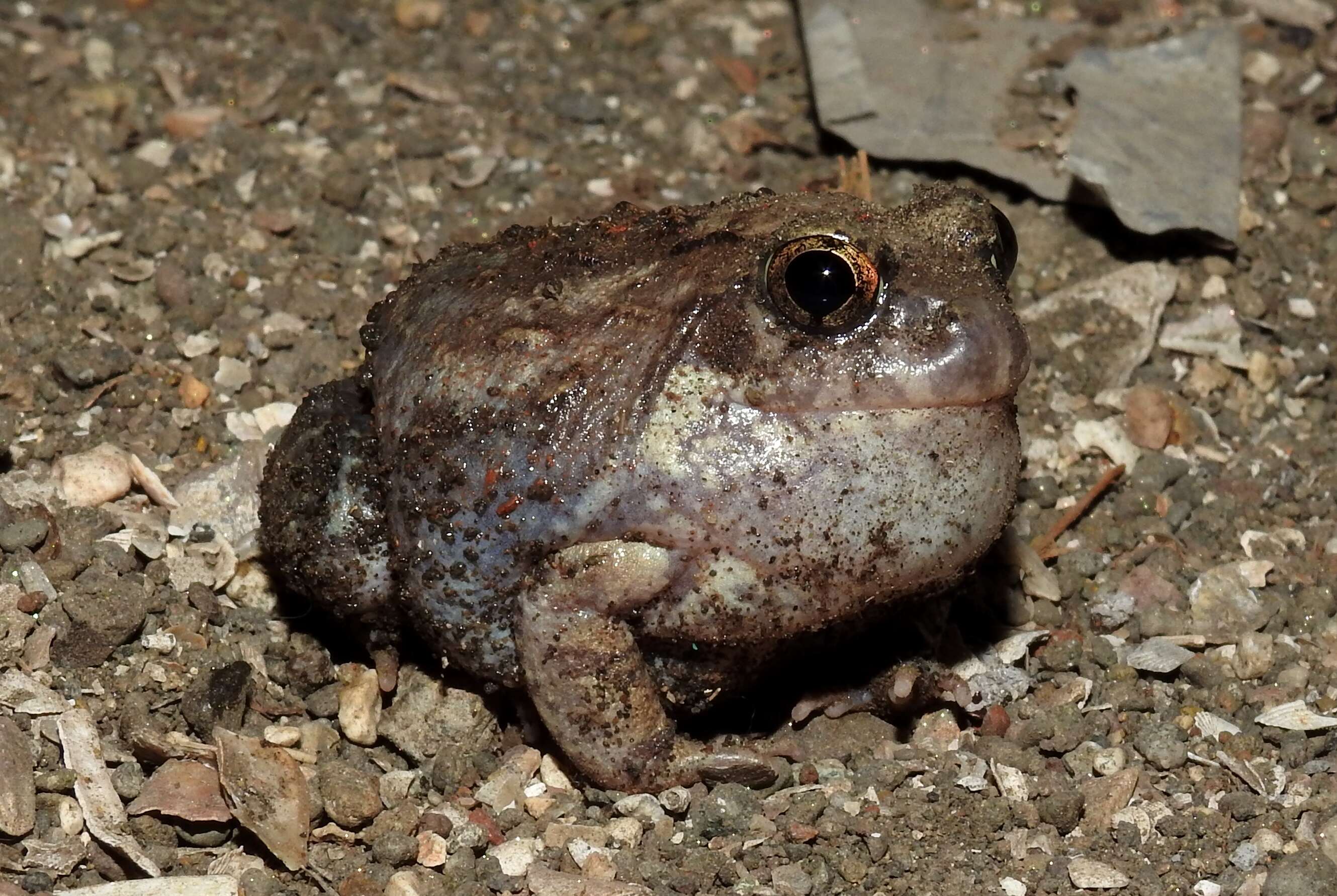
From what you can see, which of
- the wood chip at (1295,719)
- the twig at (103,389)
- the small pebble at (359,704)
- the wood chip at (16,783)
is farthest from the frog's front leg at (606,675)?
the twig at (103,389)

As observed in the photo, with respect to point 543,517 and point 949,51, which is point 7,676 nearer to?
point 543,517

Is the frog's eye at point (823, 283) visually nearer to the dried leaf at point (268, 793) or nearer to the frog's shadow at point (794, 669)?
the frog's shadow at point (794, 669)

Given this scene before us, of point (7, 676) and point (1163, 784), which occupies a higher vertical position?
point (7, 676)

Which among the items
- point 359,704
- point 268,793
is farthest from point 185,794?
point 359,704

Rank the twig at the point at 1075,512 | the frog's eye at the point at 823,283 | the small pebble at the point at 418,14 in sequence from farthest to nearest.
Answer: the small pebble at the point at 418,14 < the twig at the point at 1075,512 < the frog's eye at the point at 823,283

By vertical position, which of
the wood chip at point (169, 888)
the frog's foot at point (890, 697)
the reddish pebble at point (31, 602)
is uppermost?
the reddish pebble at point (31, 602)

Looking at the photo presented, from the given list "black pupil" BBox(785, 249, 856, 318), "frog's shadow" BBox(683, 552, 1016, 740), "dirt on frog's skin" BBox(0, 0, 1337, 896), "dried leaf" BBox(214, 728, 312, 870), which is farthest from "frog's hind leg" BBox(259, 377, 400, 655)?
"black pupil" BBox(785, 249, 856, 318)

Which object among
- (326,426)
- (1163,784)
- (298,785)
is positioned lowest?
(1163,784)

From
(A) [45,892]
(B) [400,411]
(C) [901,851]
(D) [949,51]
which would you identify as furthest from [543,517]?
(D) [949,51]
